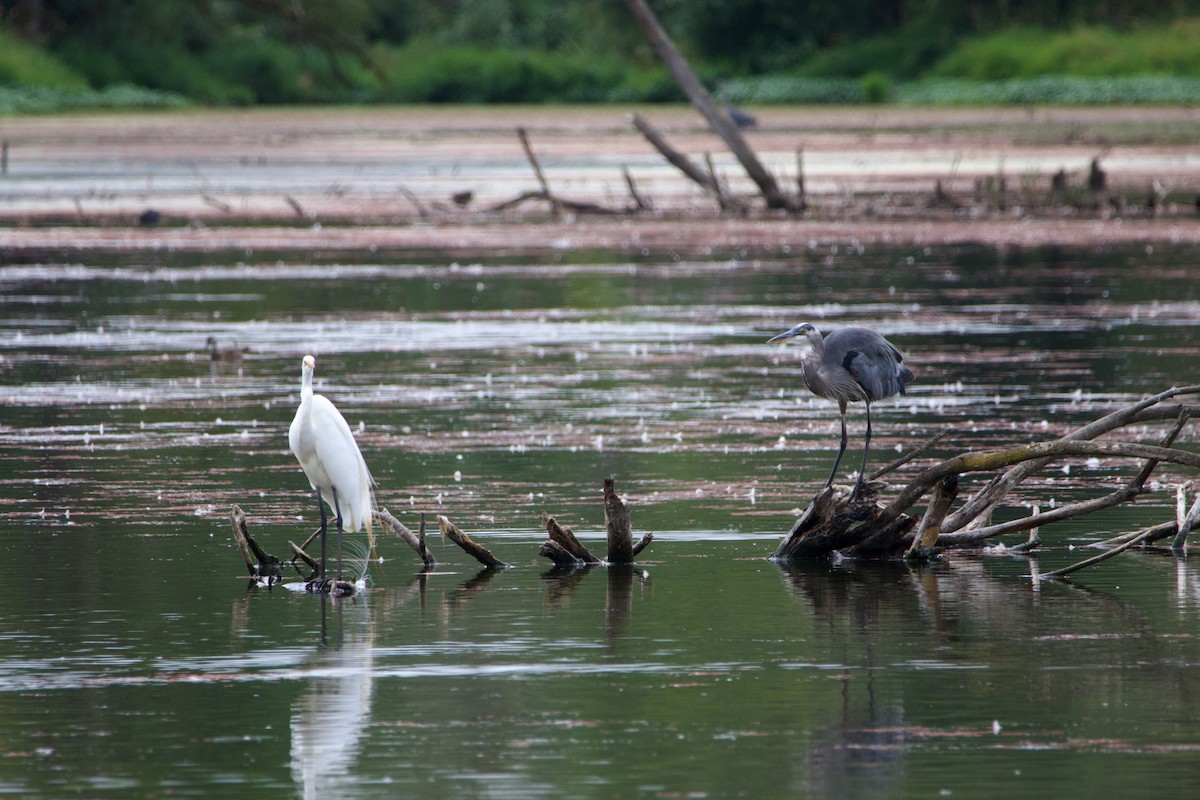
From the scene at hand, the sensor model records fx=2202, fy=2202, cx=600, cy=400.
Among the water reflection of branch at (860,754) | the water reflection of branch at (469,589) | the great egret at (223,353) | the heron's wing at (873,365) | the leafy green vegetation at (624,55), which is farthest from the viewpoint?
the leafy green vegetation at (624,55)

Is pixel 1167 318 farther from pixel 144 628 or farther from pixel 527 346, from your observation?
pixel 144 628

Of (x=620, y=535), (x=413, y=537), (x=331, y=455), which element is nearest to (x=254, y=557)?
(x=413, y=537)

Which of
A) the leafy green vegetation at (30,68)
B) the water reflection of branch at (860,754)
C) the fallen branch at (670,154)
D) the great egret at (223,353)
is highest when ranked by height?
the leafy green vegetation at (30,68)

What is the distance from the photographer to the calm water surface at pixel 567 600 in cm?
623

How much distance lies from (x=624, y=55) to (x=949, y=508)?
74.0 m

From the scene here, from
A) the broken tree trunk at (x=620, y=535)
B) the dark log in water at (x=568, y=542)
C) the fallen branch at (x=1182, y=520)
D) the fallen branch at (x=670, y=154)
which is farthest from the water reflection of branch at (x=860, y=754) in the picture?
the fallen branch at (x=670, y=154)

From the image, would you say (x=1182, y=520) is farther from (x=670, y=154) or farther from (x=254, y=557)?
(x=670, y=154)

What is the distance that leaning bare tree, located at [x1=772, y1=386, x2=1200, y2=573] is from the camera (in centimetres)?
867

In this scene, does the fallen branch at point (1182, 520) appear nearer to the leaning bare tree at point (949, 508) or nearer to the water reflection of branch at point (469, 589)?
the leaning bare tree at point (949, 508)

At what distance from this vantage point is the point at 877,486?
9.16 m

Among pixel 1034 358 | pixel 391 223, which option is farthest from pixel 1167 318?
pixel 391 223

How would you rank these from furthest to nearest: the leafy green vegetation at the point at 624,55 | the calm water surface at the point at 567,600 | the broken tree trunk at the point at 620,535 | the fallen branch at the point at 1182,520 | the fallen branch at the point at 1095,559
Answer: the leafy green vegetation at the point at 624,55 < the fallen branch at the point at 1182,520 < the broken tree trunk at the point at 620,535 < the fallen branch at the point at 1095,559 < the calm water surface at the point at 567,600

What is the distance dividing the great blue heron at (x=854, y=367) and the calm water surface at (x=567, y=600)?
0.68 meters

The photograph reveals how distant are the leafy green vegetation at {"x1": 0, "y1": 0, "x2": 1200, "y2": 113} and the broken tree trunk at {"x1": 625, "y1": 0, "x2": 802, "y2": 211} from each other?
111 ft
